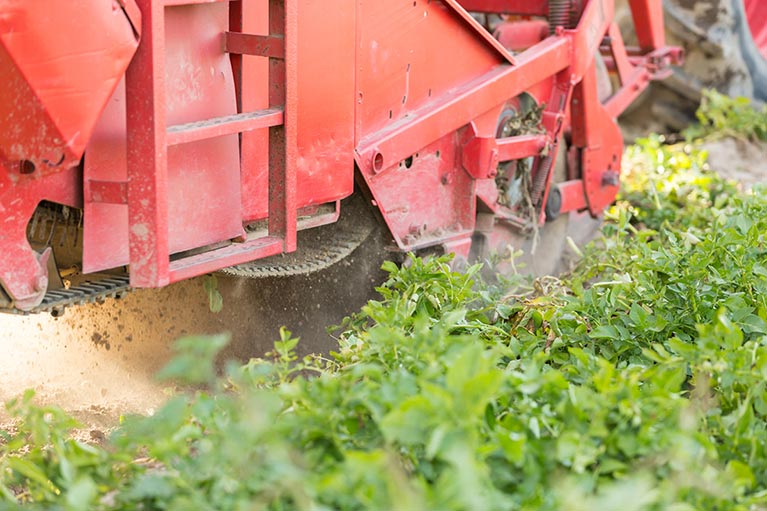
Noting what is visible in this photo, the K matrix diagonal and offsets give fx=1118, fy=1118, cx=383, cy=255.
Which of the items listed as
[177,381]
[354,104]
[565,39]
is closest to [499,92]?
[565,39]

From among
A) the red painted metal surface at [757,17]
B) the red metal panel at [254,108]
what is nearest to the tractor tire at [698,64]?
the red painted metal surface at [757,17]

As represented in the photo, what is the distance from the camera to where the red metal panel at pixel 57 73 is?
7.79 feet

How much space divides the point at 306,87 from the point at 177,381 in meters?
1.17

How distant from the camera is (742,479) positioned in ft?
6.57

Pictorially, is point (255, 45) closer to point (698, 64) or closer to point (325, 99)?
point (325, 99)

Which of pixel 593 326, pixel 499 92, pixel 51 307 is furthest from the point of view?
pixel 499 92

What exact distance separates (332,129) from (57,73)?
1.03 meters

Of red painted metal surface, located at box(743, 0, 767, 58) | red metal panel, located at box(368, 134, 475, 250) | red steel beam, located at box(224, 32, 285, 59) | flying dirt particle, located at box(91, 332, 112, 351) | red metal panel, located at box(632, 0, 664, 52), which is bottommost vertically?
flying dirt particle, located at box(91, 332, 112, 351)

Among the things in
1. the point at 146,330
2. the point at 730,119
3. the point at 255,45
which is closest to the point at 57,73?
the point at 255,45

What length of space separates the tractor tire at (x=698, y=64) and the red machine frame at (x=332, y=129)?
1.87m

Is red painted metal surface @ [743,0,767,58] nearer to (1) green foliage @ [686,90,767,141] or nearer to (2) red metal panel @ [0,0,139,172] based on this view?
(1) green foliage @ [686,90,767,141]

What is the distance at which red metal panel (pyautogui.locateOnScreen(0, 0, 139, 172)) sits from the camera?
7.79ft

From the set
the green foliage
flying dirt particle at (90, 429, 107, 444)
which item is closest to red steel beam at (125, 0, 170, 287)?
flying dirt particle at (90, 429, 107, 444)

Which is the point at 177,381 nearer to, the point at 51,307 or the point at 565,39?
the point at 51,307
